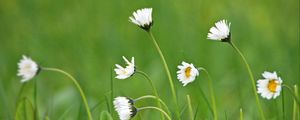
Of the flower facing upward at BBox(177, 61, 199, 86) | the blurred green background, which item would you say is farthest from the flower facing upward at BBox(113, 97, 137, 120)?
the blurred green background

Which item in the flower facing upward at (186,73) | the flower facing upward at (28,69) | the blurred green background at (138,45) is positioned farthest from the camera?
the blurred green background at (138,45)

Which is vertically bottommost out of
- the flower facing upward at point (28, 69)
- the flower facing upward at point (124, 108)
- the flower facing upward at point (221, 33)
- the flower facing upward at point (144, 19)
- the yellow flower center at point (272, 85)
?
the flower facing upward at point (124, 108)

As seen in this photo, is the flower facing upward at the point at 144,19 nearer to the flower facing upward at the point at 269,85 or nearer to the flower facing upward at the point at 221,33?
the flower facing upward at the point at 221,33

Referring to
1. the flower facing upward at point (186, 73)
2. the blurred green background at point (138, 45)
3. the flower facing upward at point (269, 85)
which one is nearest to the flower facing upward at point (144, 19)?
the flower facing upward at point (186, 73)

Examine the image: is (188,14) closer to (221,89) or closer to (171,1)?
(171,1)

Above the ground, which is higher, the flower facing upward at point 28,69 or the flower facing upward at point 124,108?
the flower facing upward at point 28,69

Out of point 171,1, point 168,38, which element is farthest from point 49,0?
point 168,38
